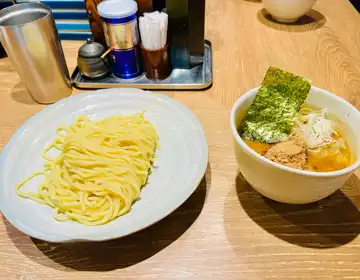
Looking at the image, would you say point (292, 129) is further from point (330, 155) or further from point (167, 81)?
point (167, 81)

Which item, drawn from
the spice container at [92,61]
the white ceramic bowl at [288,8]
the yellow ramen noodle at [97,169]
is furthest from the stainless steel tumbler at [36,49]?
the white ceramic bowl at [288,8]

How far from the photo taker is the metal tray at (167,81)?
3.51 ft

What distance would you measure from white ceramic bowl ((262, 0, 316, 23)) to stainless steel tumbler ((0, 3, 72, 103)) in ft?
2.81

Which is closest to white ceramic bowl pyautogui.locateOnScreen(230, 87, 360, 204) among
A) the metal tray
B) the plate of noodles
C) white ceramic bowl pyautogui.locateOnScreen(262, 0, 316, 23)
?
the plate of noodles

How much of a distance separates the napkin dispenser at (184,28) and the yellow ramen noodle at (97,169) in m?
0.35

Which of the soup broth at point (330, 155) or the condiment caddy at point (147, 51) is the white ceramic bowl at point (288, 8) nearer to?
the condiment caddy at point (147, 51)

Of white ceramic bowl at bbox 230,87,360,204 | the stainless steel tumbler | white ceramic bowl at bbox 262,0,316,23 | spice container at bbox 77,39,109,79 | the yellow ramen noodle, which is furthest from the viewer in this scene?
white ceramic bowl at bbox 262,0,316,23

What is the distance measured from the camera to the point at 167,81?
1.09 m

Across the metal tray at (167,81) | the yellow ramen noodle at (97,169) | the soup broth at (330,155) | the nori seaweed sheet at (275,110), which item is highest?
the nori seaweed sheet at (275,110)

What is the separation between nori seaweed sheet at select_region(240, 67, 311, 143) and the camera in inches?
26.8

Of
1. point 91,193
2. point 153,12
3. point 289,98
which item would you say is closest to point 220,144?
point 289,98

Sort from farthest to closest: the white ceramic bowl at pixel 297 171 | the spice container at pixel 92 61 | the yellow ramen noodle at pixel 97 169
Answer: the spice container at pixel 92 61 → the yellow ramen noodle at pixel 97 169 → the white ceramic bowl at pixel 297 171

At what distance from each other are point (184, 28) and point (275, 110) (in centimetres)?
53

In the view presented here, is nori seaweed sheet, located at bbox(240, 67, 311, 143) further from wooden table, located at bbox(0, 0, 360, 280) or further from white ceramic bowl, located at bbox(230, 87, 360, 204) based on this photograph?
wooden table, located at bbox(0, 0, 360, 280)
